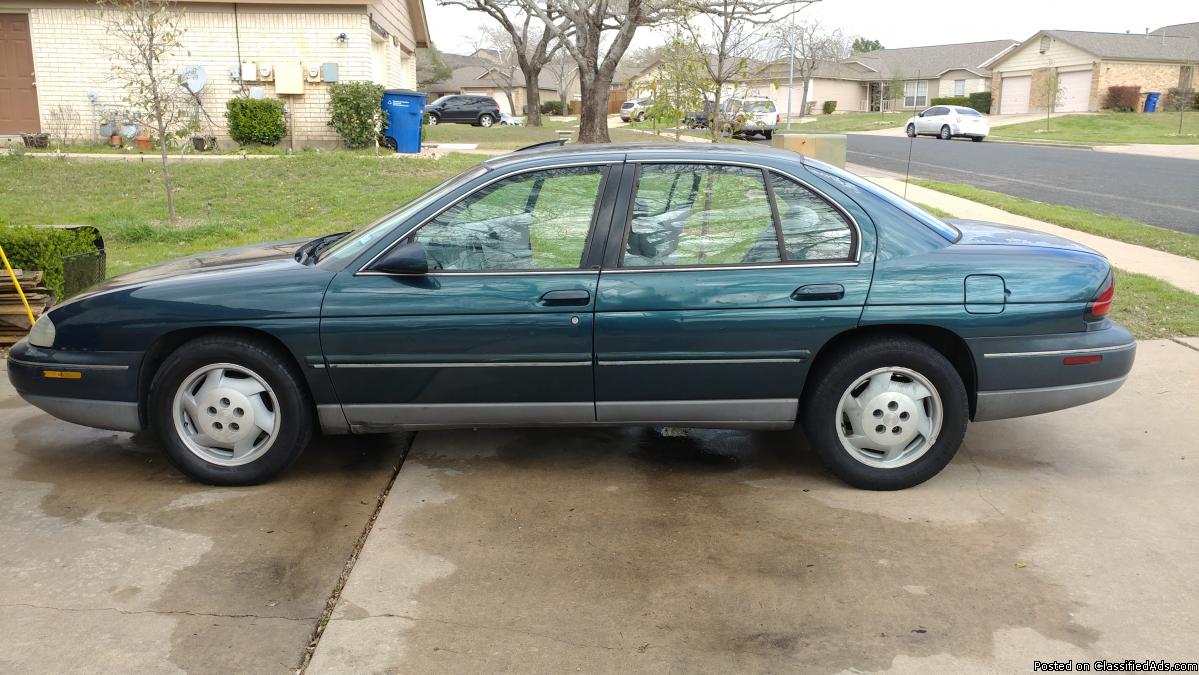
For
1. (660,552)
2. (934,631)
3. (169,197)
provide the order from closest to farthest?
(934,631), (660,552), (169,197)

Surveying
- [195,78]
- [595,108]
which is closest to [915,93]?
[595,108]

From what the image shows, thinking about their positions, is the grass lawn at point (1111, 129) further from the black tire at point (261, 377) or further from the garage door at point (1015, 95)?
the black tire at point (261, 377)

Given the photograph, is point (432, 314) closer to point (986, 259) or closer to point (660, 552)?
point (660, 552)

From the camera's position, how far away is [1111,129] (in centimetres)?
4350

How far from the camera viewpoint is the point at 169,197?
459 inches

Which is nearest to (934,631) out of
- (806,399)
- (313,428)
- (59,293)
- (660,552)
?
(660,552)

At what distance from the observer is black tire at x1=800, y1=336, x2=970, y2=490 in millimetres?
4297

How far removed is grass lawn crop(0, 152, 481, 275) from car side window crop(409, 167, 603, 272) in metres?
5.96

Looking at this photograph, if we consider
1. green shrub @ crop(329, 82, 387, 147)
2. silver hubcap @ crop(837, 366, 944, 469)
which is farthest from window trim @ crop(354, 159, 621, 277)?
green shrub @ crop(329, 82, 387, 147)

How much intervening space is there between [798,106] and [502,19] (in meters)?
43.5

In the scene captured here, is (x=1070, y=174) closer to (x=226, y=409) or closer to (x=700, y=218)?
(x=700, y=218)

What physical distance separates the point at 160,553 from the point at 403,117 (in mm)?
16448

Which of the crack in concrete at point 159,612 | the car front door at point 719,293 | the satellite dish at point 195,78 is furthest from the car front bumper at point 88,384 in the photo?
the satellite dish at point 195,78

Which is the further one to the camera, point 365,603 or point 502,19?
point 502,19
